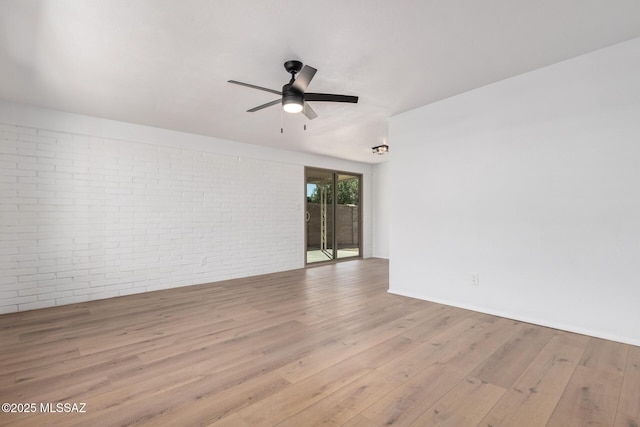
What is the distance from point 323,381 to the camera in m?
1.96

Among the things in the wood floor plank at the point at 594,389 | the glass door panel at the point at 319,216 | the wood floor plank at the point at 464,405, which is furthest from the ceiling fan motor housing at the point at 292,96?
the glass door panel at the point at 319,216

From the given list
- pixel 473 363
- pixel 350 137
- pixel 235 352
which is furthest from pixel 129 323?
pixel 350 137

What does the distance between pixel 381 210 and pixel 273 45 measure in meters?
5.87

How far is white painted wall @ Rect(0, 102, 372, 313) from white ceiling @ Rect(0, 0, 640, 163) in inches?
22.6

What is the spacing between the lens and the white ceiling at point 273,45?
2.04 m

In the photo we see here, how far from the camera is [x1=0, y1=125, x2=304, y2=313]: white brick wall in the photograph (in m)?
3.63

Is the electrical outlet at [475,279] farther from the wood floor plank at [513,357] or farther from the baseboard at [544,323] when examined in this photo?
the wood floor plank at [513,357]

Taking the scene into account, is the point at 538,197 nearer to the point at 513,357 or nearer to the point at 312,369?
the point at 513,357

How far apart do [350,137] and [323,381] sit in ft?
13.3

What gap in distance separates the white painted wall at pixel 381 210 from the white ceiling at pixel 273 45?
4.05 meters

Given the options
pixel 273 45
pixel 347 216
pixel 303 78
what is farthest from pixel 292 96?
pixel 347 216

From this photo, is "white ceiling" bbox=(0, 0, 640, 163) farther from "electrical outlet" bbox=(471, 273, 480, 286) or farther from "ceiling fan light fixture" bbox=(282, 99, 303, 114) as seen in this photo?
"electrical outlet" bbox=(471, 273, 480, 286)

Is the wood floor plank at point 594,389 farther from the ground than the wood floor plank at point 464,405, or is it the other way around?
the wood floor plank at point 464,405

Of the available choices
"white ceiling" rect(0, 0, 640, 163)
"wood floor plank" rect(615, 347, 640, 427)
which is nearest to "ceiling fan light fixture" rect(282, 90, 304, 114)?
"white ceiling" rect(0, 0, 640, 163)
